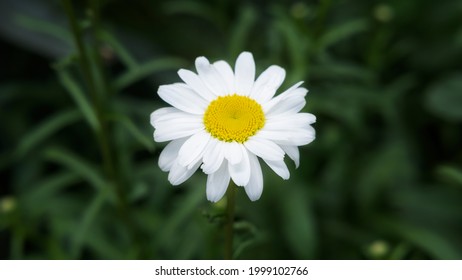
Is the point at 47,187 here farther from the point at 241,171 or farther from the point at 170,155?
the point at 241,171

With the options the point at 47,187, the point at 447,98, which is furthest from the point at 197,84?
the point at 447,98

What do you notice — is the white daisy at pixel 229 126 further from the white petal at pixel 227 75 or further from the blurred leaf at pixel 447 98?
the blurred leaf at pixel 447 98

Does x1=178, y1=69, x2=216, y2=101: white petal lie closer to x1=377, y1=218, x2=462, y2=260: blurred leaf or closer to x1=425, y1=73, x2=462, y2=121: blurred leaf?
x1=377, y1=218, x2=462, y2=260: blurred leaf

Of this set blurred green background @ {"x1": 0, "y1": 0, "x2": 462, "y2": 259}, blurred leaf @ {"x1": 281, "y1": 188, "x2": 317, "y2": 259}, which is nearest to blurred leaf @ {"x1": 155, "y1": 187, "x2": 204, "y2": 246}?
blurred green background @ {"x1": 0, "y1": 0, "x2": 462, "y2": 259}
